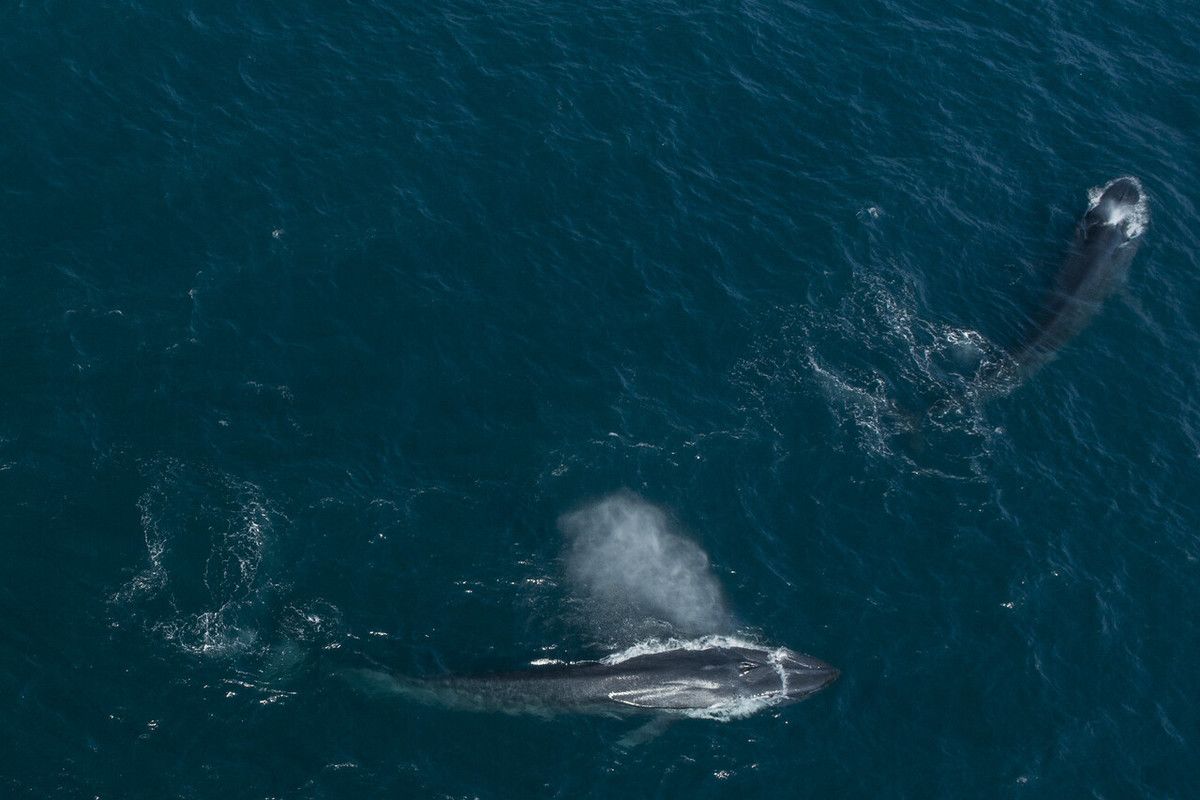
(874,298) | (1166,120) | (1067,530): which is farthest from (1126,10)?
(1067,530)

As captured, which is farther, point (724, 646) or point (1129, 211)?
point (1129, 211)

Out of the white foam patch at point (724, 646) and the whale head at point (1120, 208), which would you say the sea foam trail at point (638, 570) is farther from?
the whale head at point (1120, 208)

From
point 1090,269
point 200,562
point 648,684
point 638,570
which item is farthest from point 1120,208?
point 200,562

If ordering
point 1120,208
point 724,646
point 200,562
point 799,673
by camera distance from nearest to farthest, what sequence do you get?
point 799,673, point 200,562, point 724,646, point 1120,208

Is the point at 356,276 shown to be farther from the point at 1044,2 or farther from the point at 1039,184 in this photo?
the point at 1044,2

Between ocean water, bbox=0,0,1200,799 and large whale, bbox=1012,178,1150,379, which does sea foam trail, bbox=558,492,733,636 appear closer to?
ocean water, bbox=0,0,1200,799

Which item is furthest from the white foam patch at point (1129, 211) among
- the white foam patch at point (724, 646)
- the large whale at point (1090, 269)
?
the white foam patch at point (724, 646)

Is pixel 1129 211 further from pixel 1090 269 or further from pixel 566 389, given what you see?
pixel 566 389
